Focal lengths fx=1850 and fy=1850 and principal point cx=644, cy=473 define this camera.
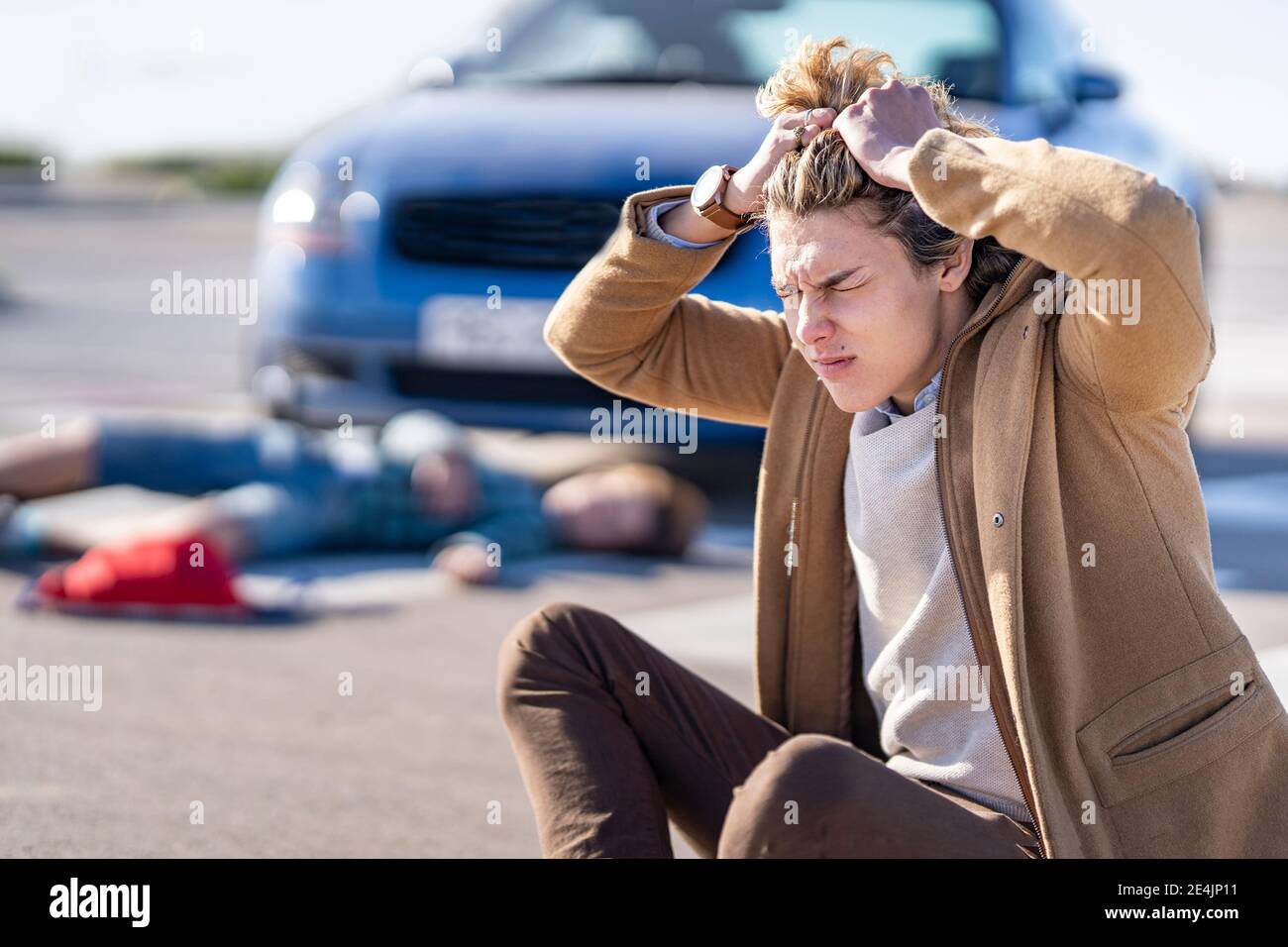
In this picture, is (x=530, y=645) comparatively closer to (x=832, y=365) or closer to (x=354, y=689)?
(x=832, y=365)

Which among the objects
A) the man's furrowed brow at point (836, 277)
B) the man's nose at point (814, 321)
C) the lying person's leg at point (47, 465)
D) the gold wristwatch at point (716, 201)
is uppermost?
the gold wristwatch at point (716, 201)

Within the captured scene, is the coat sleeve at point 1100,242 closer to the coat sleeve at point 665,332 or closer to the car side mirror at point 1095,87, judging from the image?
the coat sleeve at point 665,332

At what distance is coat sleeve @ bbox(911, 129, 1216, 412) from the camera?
226 centimetres

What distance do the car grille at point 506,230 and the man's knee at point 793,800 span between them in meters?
3.90

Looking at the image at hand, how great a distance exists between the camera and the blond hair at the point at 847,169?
2516mm

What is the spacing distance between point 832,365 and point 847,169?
0.89 feet

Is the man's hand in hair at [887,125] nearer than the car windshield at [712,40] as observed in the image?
Yes

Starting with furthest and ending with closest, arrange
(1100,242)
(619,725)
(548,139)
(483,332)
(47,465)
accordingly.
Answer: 1. (548,139)
2. (483,332)
3. (47,465)
4. (619,725)
5. (1100,242)

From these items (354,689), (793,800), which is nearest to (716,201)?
(793,800)

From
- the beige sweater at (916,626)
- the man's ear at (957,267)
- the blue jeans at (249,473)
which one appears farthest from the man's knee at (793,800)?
the blue jeans at (249,473)

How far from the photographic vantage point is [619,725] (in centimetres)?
274

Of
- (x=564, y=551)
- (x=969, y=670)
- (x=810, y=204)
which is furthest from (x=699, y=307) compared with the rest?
(x=564, y=551)

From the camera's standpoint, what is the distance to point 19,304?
47.5ft

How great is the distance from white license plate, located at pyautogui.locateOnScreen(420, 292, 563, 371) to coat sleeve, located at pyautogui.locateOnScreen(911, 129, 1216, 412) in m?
3.67
